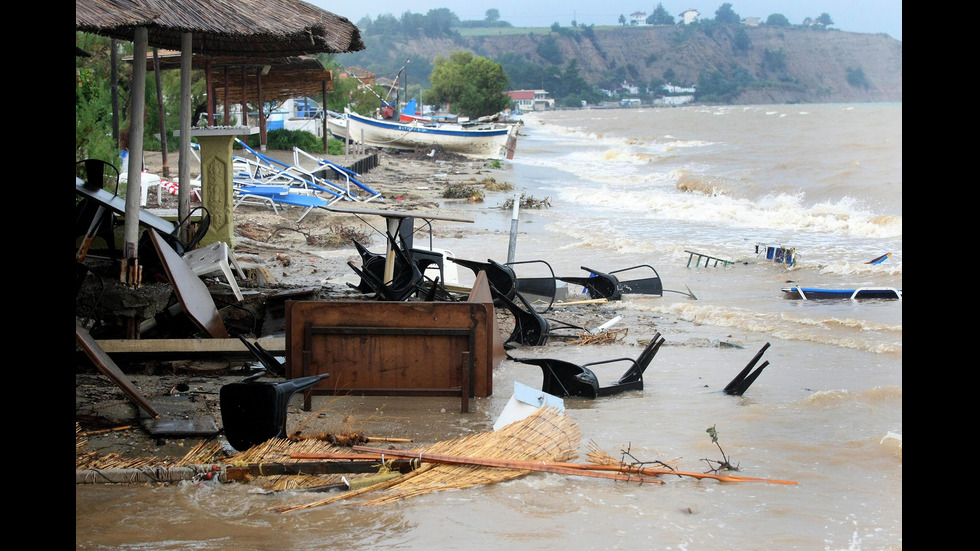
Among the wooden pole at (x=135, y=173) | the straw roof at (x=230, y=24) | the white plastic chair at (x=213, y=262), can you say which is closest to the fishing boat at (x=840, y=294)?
the straw roof at (x=230, y=24)

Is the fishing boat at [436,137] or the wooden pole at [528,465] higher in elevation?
the fishing boat at [436,137]

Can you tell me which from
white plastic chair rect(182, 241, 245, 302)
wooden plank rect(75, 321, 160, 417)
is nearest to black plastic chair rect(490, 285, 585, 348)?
white plastic chair rect(182, 241, 245, 302)

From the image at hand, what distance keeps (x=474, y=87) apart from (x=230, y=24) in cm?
7748

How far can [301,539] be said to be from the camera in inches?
150

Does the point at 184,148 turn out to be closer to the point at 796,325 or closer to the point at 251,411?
the point at 251,411

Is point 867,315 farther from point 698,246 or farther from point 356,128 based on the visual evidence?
point 356,128

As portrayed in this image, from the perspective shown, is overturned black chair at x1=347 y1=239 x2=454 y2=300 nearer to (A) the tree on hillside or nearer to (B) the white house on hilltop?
(A) the tree on hillside

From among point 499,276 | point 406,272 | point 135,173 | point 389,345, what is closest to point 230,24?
point 135,173

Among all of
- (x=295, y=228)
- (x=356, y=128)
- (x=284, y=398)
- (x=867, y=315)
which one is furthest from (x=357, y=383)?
(x=356, y=128)

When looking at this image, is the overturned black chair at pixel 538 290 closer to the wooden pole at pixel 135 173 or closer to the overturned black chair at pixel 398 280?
the overturned black chair at pixel 398 280

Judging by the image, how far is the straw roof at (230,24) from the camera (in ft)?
18.4

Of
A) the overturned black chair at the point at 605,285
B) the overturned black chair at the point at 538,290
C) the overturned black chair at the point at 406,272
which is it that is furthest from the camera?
the overturned black chair at the point at 605,285

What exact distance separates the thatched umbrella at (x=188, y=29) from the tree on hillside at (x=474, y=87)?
244 feet
